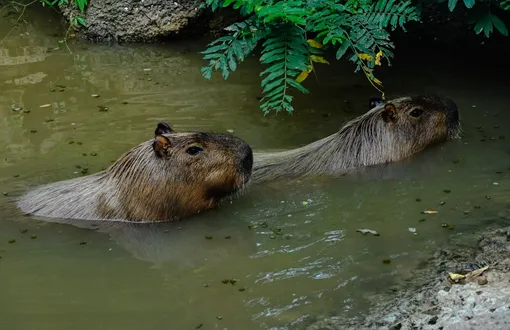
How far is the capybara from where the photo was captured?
6617 millimetres

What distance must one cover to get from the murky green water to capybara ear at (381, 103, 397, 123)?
17.2 inches

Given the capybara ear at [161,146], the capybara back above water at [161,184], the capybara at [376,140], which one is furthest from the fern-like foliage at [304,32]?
the capybara ear at [161,146]

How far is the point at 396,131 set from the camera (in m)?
7.00

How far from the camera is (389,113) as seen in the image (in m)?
6.99

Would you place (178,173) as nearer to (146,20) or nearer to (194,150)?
(194,150)

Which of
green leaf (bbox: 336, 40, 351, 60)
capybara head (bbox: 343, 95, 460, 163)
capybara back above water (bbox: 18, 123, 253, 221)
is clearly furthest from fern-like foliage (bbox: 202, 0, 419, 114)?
capybara back above water (bbox: 18, 123, 253, 221)

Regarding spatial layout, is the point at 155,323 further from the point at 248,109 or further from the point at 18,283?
the point at 248,109

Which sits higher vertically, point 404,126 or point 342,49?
point 342,49

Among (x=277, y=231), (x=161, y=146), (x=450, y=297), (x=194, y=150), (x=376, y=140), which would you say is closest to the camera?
(x=450, y=297)

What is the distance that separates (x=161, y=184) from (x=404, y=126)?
8.08 feet

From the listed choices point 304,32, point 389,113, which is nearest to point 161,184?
point 304,32

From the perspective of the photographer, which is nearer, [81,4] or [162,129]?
[162,129]

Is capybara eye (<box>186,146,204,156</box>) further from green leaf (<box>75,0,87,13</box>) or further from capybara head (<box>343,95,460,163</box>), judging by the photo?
green leaf (<box>75,0,87,13</box>)

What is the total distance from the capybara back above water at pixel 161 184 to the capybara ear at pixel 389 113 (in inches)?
62.7
